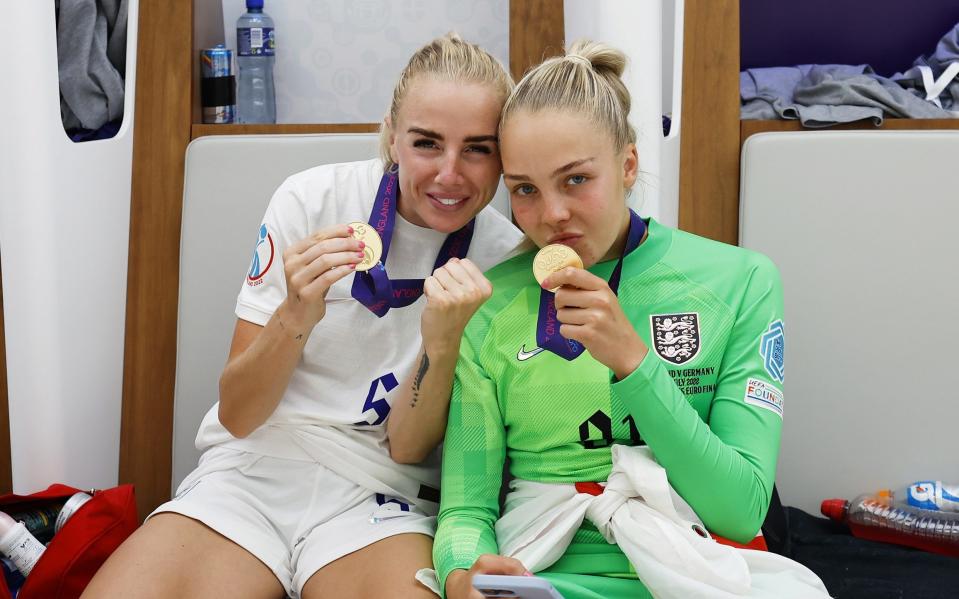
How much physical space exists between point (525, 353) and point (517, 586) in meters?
0.44

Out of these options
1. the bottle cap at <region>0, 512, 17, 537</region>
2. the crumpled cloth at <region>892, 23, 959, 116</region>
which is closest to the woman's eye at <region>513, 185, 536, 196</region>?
the bottle cap at <region>0, 512, 17, 537</region>

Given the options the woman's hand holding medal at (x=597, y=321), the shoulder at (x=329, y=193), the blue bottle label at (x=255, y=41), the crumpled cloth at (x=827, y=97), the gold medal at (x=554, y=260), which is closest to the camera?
the woman's hand holding medal at (x=597, y=321)

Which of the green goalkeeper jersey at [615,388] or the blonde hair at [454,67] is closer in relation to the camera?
the green goalkeeper jersey at [615,388]

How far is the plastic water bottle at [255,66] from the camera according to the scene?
101 inches

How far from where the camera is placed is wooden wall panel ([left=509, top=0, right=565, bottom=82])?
243 cm

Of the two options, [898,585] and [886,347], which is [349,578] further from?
[886,347]

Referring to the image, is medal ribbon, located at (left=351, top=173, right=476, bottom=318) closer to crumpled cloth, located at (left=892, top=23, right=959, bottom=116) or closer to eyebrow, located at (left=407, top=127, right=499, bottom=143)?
eyebrow, located at (left=407, top=127, right=499, bottom=143)

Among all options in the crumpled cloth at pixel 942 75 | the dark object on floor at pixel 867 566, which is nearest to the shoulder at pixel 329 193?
the dark object on floor at pixel 867 566

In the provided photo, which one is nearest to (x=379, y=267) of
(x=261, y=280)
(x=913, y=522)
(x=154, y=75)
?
(x=261, y=280)

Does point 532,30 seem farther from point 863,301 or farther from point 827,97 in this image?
point 863,301

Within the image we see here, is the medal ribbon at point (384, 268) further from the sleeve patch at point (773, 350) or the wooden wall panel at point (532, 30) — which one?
the wooden wall panel at point (532, 30)

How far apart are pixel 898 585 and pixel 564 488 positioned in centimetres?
70

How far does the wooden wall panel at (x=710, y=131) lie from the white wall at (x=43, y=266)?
4.48 feet

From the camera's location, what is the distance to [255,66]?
2.60 meters
